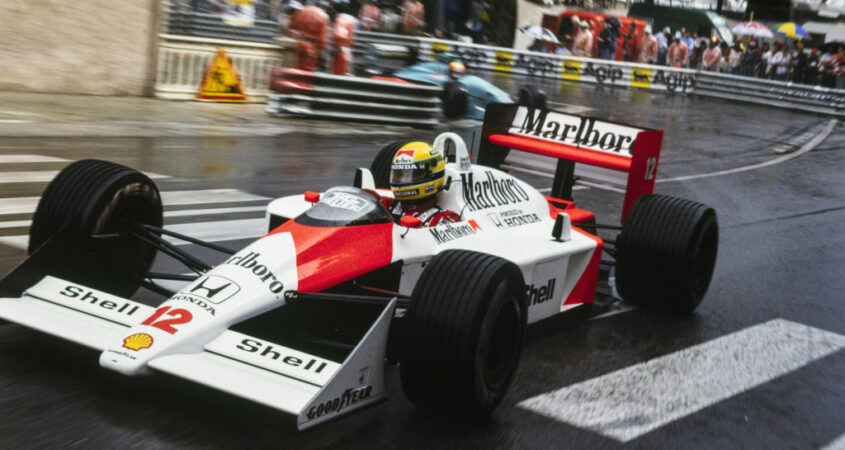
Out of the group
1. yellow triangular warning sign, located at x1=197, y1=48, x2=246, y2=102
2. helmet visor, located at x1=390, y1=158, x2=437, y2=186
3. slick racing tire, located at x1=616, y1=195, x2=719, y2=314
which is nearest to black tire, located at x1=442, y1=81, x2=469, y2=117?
yellow triangular warning sign, located at x1=197, y1=48, x2=246, y2=102

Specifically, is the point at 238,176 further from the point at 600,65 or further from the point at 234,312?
the point at 600,65

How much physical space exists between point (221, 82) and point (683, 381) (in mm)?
13691

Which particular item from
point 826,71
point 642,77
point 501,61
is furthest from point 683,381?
point 826,71

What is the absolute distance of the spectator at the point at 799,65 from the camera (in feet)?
105

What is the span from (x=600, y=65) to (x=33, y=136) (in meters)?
23.8

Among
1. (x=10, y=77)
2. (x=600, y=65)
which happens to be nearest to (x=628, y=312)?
(x=10, y=77)

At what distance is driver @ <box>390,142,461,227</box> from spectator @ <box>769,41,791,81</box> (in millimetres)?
30325

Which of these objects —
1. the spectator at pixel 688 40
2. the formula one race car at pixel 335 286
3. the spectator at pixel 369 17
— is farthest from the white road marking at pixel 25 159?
the spectator at pixel 688 40

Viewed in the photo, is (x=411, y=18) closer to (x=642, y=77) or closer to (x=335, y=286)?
(x=642, y=77)

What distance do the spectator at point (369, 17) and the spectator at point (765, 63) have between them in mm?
15049

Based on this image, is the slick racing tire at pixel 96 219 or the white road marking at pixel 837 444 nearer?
the white road marking at pixel 837 444

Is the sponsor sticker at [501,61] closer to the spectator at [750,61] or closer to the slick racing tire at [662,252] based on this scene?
the spectator at [750,61]

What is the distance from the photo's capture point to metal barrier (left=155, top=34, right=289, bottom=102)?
1706 cm

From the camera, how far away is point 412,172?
5699 mm
